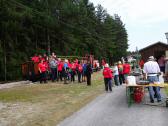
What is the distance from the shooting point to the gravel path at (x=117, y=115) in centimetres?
1280

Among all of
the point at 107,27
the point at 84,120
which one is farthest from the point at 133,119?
the point at 107,27

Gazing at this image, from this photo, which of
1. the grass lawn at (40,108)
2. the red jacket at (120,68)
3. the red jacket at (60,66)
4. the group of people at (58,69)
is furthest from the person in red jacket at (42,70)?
the grass lawn at (40,108)

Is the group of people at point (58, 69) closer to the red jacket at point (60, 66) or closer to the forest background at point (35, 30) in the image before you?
the red jacket at point (60, 66)

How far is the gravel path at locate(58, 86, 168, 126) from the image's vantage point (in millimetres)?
12805

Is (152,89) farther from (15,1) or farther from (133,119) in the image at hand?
(15,1)

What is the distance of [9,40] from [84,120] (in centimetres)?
4122

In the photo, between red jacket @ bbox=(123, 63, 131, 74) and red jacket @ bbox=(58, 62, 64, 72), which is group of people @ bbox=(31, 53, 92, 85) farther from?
red jacket @ bbox=(123, 63, 131, 74)

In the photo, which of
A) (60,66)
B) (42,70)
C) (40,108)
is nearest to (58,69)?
(60,66)

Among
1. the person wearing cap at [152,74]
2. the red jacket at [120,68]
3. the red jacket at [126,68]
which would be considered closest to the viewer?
the person wearing cap at [152,74]

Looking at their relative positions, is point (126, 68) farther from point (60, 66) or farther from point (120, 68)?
point (60, 66)

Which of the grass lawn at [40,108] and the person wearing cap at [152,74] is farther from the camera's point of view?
the person wearing cap at [152,74]

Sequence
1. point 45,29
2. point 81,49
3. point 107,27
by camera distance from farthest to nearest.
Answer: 1. point 107,27
2. point 81,49
3. point 45,29

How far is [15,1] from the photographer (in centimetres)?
5378

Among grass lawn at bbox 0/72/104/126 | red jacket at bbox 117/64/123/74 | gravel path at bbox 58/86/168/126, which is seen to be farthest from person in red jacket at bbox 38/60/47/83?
gravel path at bbox 58/86/168/126
